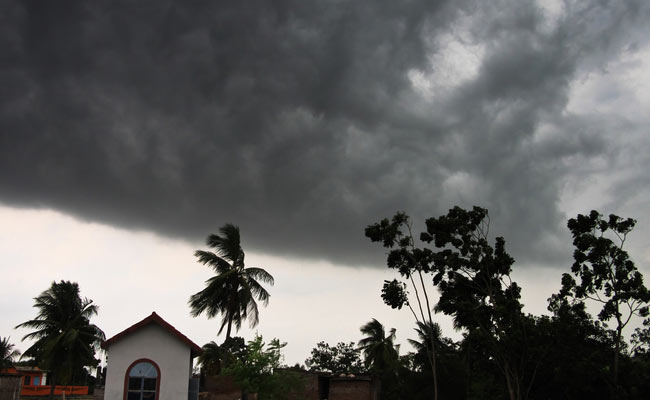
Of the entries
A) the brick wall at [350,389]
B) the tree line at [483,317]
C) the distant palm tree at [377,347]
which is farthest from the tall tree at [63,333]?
the distant palm tree at [377,347]

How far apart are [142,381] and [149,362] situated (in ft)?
2.84

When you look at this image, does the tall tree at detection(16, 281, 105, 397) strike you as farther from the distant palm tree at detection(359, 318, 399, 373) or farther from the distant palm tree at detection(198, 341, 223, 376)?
the distant palm tree at detection(359, 318, 399, 373)

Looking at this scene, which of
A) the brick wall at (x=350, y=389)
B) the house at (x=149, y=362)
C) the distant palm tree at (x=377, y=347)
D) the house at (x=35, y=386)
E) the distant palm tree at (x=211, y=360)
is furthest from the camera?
the distant palm tree at (x=377, y=347)

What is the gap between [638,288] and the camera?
31750 mm

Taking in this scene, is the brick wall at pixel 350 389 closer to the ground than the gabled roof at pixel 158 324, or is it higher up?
closer to the ground

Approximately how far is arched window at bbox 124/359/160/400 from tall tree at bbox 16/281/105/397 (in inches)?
790

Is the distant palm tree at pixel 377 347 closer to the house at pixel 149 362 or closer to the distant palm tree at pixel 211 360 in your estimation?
the distant palm tree at pixel 211 360

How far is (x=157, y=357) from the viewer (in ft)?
82.8

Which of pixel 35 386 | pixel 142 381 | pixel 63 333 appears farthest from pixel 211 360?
pixel 142 381

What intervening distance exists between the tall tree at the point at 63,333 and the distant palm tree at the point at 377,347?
33944 millimetres

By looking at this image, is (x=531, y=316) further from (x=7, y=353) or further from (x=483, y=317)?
(x=7, y=353)

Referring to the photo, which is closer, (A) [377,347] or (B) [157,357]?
(B) [157,357]

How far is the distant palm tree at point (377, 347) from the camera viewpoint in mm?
67250

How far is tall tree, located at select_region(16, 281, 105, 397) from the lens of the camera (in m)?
42.6
